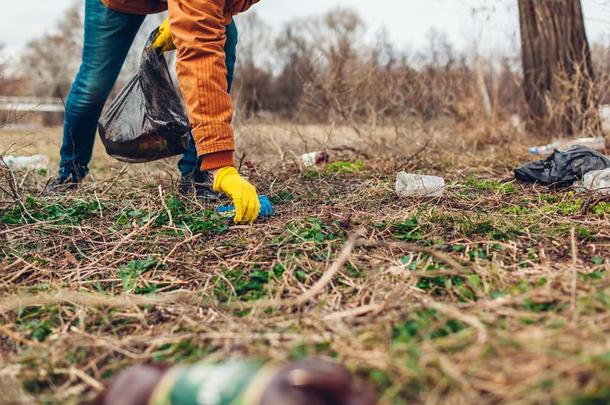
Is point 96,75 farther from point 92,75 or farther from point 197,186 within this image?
point 197,186

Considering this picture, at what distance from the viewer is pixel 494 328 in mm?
1248

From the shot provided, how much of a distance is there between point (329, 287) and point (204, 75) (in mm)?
968

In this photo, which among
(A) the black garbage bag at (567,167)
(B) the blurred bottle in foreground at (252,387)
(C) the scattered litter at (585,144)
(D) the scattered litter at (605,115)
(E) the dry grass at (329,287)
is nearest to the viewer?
(B) the blurred bottle in foreground at (252,387)

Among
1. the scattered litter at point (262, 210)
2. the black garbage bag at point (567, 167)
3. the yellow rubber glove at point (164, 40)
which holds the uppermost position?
the yellow rubber glove at point (164, 40)

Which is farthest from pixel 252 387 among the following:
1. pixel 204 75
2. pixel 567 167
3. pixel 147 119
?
pixel 567 167

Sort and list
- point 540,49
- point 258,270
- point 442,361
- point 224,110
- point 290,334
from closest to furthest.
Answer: point 442,361 < point 290,334 < point 258,270 < point 224,110 < point 540,49

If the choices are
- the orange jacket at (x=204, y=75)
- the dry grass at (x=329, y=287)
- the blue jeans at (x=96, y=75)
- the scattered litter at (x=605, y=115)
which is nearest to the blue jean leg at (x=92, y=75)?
the blue jeans at (x=96, y=75)

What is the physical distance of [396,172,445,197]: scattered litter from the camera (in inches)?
106

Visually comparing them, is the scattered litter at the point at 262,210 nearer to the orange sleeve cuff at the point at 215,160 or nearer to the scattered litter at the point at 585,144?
the orange sleeve cuff at the point at 215,160

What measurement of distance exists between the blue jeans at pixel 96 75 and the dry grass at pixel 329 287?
0.85 feet

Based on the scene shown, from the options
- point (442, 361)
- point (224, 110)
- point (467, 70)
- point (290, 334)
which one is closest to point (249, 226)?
point (224, 110)

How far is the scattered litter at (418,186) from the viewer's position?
2.70m

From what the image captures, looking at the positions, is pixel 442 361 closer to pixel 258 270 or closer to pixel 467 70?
pixel 258 270

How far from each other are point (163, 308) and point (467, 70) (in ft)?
17.1
